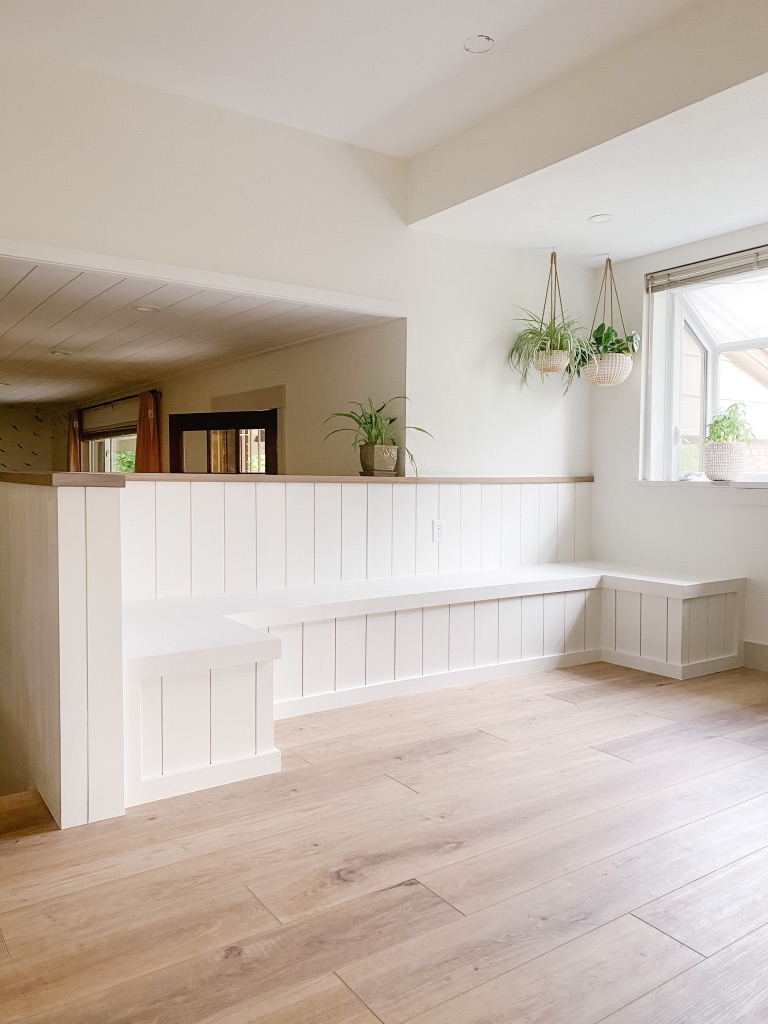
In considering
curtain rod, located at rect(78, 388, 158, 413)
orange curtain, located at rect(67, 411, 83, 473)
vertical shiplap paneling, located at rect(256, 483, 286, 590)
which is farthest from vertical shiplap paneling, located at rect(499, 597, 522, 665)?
orange curtain, located at rect(67, 411, 83, 473)

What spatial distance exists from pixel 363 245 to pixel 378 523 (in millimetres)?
1252

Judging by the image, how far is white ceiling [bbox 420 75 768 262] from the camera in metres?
2.65

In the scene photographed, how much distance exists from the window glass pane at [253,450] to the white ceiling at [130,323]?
0.51 meters

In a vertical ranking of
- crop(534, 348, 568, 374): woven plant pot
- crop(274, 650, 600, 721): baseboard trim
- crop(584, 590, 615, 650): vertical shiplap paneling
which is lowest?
crop(274, 650, 600, 721): baseboard trim

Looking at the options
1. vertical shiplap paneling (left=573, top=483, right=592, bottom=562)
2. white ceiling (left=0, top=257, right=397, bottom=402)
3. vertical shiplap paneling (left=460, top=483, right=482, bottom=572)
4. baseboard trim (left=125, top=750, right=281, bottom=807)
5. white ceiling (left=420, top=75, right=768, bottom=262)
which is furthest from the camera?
vertical shiplap paneling (left=573, top=483, right=592, bottom=562)

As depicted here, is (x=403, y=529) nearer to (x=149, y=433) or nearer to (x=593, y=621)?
(x=593, y=621)

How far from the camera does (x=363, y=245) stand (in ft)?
11.7

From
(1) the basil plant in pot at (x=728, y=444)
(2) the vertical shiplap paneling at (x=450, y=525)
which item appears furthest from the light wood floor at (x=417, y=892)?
(1) the basil plant in pot at (x=728, y=444)

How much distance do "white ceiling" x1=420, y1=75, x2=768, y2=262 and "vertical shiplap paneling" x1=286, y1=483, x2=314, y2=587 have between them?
54.5 inches

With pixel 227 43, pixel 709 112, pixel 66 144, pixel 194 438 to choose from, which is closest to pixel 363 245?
pixel 227 43

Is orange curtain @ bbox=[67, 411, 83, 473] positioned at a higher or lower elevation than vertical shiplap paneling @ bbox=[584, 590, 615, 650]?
higher

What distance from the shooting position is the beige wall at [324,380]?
3.88 m

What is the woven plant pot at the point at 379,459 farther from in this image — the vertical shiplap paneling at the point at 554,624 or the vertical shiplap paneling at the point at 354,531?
the vertical shiplap paneling at the point at 554,624

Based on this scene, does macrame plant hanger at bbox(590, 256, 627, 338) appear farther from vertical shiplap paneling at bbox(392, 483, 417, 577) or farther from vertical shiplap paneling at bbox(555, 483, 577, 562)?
vertical shiplap paneling at bbox(392, 483, 417, 577)
